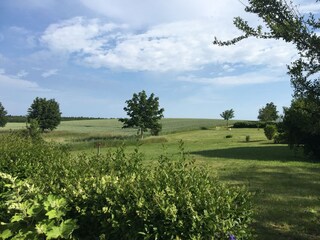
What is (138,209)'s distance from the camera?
11.9 ft

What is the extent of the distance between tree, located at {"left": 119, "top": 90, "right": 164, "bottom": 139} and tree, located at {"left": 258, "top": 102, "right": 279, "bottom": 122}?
21685 millimetres

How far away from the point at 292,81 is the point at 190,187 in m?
2.00

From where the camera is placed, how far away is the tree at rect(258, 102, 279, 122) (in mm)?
70481

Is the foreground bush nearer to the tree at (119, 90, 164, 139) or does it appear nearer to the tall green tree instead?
the tall green tree

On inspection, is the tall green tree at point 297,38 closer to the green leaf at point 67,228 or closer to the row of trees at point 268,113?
the green leaf at point 67,228

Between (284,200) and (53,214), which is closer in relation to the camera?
(53,214)

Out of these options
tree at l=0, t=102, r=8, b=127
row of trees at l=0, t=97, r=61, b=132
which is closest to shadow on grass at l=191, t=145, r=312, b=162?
row of trees at l=0, t=97, r=61, b=132

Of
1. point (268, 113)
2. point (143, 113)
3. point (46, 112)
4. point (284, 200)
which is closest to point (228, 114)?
point (268, 113)

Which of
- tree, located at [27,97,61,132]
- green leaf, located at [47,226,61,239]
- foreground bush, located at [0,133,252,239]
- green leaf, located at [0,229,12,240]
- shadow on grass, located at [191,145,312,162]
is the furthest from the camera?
tree, located at [27,97,61,132]

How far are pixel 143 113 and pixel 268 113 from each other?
1031 inches

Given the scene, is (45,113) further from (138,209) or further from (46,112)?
(138,209)

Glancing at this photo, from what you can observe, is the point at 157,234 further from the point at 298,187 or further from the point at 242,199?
the point at 298,187

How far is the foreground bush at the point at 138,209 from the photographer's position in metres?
3.51

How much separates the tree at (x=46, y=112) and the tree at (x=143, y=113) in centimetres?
1995
